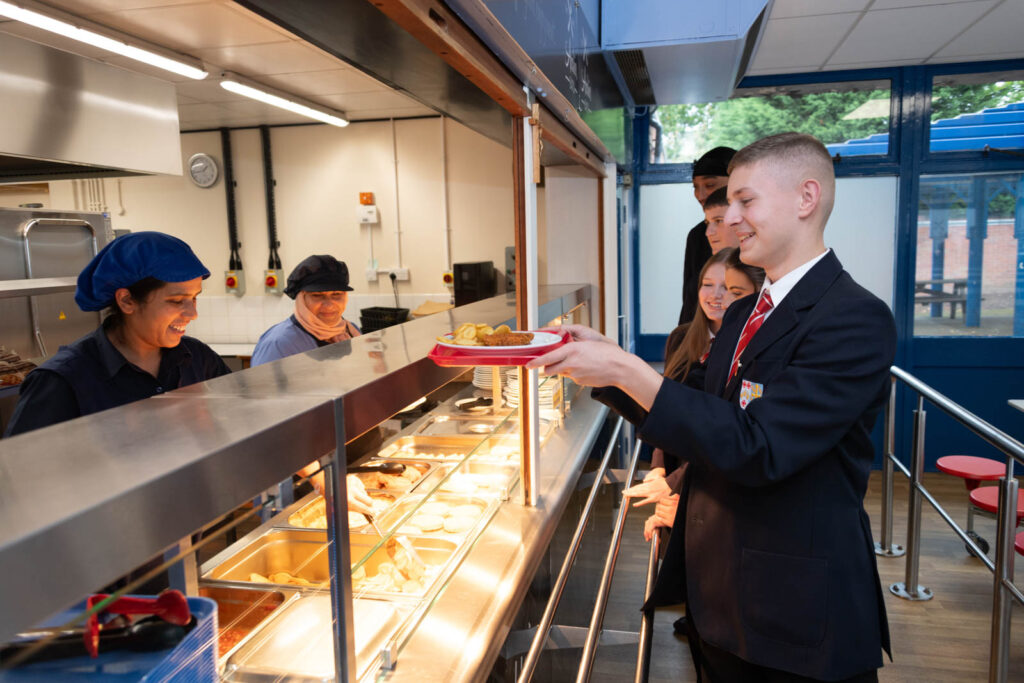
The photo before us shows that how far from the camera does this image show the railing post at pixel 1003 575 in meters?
2.29

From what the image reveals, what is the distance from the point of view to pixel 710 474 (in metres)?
1.55

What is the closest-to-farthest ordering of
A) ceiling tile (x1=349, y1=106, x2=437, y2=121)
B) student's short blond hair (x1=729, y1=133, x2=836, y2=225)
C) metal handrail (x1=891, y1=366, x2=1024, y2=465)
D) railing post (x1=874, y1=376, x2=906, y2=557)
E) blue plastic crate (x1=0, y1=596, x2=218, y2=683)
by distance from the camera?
blue plastic crate (x1=0, y1=596, x2=218, y2=683)
student's short blond hair (x1=729, y1=133, x2=836, y2=225)
metal handrail (x1=891, y1=366, x2=1024, y2=465)
railing post (x1=874, y1=376, x2=906, y2=557)
ceiling tile (x1=349, y1=106, x2=437, y2=121)

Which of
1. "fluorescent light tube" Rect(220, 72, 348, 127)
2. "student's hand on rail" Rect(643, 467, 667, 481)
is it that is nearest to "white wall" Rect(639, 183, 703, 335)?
"fluorescent light tube" Rect(220, 72, 348, 127)

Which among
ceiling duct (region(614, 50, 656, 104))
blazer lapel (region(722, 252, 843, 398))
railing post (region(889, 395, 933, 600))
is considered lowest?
railing post (region(889, 395, 933, 600))

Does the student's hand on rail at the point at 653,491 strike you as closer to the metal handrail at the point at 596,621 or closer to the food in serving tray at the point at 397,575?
the metal handrail at the point at 596,621

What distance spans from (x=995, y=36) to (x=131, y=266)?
17.8 ft

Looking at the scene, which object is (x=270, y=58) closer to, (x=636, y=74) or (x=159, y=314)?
(x=636, y=74)

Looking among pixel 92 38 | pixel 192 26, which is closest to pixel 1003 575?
pixel 92 38

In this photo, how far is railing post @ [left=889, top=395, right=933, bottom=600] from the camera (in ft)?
11.1

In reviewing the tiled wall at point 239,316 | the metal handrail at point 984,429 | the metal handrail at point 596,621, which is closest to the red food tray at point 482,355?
the metal handrail at point 596,621

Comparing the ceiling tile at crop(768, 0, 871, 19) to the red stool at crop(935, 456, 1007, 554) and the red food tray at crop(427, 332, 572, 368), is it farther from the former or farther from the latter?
the red food tray at crop(427, 332, 572, 368)

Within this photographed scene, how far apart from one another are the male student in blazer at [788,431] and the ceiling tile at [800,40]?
137 inches

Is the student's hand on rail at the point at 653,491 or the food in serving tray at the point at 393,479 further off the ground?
the food in serving tray at the point at 393,479

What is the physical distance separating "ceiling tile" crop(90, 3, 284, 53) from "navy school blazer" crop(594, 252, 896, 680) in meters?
3.53
